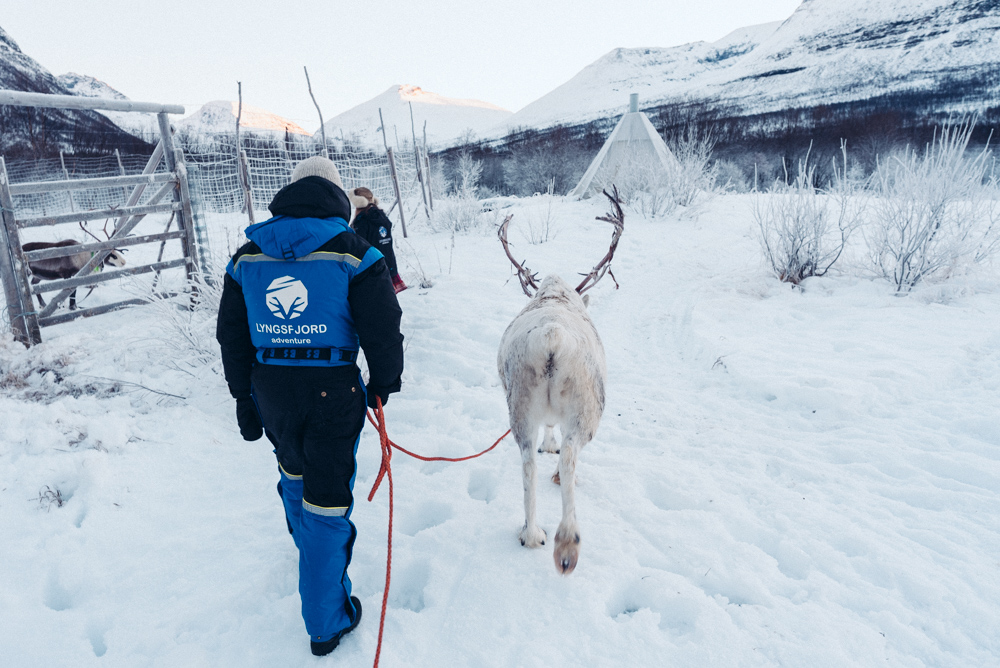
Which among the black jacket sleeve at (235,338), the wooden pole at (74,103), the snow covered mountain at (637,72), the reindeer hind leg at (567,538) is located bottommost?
the reindeer hind leg at (567,538)

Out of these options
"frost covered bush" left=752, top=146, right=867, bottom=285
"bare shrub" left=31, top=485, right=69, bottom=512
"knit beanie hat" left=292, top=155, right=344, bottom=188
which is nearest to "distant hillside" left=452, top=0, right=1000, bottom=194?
"frost covered bush" left=752, top=146, right=867, bottom=285

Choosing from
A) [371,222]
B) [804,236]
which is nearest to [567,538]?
[371,222]

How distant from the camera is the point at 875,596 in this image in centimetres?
204

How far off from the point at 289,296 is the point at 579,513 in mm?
1840

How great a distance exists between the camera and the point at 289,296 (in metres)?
1.83

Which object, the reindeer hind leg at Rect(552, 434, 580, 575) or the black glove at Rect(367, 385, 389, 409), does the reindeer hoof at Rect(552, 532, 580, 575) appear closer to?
the reindeer hind leg at Rect(552, 434, 580, 575)

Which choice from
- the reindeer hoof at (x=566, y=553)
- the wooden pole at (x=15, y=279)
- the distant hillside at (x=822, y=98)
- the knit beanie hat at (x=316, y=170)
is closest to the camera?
the reindeer hoof at (x=566, y=553)

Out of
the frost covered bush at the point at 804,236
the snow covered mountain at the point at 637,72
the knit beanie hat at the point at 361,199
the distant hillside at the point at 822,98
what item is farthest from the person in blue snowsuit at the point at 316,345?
the snow covered mountain at the point at 637,72

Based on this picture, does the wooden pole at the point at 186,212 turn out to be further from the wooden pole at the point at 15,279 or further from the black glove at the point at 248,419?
the black glove at the point at 248,419

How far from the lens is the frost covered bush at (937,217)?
17.6 ft

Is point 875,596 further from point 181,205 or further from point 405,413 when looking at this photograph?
point 181,205

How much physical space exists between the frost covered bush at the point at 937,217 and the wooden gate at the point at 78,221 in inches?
322

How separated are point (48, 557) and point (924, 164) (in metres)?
8.33

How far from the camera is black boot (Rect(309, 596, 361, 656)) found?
6.16 feet
